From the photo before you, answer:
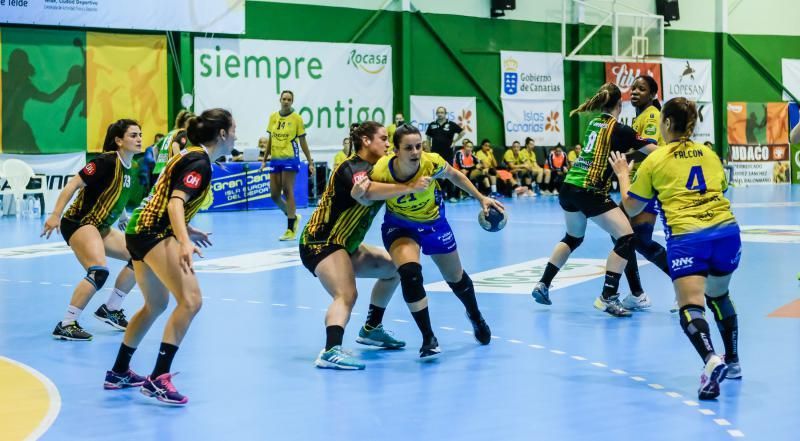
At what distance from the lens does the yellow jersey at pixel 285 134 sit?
591 inches

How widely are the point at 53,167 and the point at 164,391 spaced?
16562 mm

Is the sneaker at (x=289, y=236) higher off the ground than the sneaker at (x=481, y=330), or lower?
higher

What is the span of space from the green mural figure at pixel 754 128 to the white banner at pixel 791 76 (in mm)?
1331

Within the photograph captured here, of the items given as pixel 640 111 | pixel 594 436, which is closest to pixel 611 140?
pixel 640 111

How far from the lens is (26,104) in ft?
68.1

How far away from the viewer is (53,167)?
2078 cm

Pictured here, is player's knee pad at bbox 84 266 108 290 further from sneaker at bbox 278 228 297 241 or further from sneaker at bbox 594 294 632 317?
sneaker at bbox 278 228 297 241

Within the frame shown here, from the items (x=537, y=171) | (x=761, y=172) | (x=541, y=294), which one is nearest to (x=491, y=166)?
(x=537, y=171)

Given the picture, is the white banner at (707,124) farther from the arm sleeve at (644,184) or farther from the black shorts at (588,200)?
the arm sleeve at (644,184)

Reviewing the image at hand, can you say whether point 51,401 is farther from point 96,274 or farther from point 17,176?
point 17,176

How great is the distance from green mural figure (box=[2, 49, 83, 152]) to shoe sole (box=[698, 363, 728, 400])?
17.9 meters

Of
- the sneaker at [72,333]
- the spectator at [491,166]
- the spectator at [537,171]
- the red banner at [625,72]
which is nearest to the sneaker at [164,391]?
the sneaker at [72,333]

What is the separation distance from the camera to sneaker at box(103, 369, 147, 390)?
5.77 metres

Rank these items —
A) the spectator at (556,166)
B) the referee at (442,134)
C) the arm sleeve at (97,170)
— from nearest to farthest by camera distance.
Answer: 1. the arm sleeve at (97,170)
2. the referee at (442,134)
3. the spectator at (556,166)
